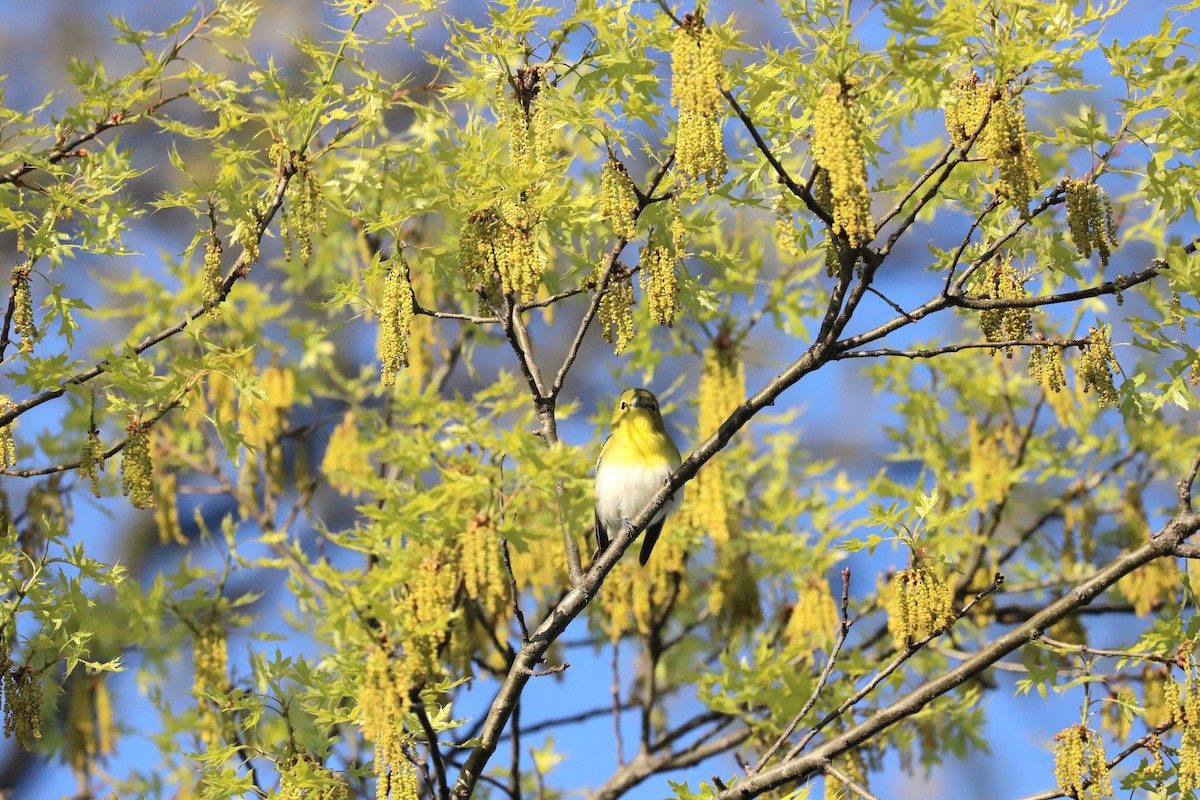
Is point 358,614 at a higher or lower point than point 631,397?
lower

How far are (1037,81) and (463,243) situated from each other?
184 centimetres

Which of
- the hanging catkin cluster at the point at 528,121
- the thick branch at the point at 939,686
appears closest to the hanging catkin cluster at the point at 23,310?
the hanging catkin cluster at the point at 528,121

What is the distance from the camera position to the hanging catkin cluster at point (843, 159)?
11.3 feet

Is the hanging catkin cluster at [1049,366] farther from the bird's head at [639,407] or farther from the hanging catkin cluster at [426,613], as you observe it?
the bird's head at [639,407]

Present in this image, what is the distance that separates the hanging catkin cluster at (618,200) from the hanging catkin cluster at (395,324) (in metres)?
0.71

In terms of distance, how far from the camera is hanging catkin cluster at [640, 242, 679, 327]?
407 centimetres

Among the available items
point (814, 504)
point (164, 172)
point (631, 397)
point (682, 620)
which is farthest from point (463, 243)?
point (164, 172)

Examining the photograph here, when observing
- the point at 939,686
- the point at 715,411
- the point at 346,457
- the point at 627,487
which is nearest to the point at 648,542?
the point at 627,487

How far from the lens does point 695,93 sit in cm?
355

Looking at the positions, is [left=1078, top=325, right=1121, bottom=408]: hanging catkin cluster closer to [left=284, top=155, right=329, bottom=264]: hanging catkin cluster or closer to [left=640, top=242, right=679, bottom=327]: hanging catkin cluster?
[left=640, top=242, right=679, bottom=327]: hanging catkin cluster

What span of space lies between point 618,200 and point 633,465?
117 inches

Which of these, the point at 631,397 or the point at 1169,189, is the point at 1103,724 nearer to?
the point at 631,397

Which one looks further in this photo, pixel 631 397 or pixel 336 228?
pixel 336 228

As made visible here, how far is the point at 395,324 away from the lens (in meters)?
4.23
